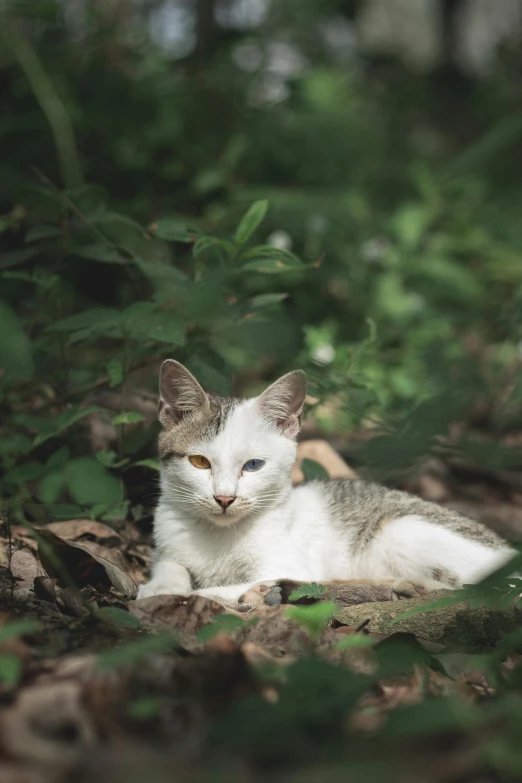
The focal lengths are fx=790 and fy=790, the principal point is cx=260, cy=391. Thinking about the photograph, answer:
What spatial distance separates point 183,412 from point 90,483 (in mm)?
1344

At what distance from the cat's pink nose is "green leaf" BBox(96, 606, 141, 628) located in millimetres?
1028

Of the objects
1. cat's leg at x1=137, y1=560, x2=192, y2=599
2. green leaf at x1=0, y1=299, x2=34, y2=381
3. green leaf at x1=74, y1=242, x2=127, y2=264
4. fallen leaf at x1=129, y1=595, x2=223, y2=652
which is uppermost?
green leaf at x1=0, y1=299, x2=34, y2=381

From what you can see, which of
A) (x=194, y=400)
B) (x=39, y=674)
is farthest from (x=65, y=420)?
(x=39, y=674)

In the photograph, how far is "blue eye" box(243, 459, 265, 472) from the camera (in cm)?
368

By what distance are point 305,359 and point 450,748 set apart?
7.68ft

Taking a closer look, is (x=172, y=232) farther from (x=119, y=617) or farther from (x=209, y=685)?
(x=209, y=685)

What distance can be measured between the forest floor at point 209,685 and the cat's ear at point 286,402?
102 cm

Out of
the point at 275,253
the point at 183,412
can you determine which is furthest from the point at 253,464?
the point at 275,253

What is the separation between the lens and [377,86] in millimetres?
13078

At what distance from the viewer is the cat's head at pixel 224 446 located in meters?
3.57

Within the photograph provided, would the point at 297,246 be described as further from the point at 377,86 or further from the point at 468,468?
the point at 377,86

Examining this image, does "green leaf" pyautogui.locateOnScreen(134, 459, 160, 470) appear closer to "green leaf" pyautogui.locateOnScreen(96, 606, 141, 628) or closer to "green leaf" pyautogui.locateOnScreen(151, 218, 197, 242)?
"green leaf" pyautogui.locateOnScreen(151, 218, 197, 242)

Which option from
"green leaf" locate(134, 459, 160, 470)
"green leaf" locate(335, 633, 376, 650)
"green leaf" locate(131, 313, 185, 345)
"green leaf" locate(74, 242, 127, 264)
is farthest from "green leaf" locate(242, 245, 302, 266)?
"green leaf" locate(335, 633, 376, 650)

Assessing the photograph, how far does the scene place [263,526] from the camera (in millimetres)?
3723
